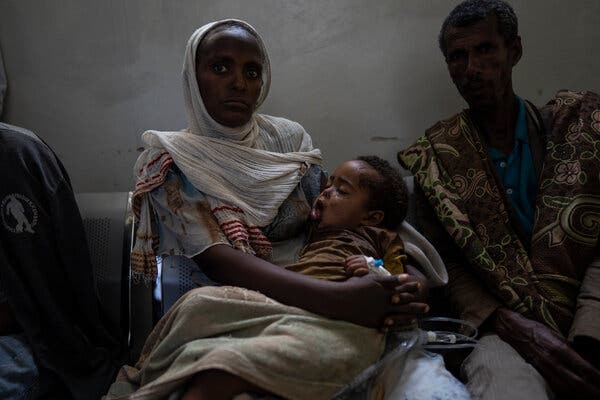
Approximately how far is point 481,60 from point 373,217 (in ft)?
2.26

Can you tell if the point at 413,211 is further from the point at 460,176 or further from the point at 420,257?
the point at 420,257

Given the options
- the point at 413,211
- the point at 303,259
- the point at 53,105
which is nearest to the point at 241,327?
the point at 303,259

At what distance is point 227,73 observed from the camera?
1.41 m

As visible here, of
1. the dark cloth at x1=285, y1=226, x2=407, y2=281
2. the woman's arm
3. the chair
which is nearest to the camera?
the woman's arm

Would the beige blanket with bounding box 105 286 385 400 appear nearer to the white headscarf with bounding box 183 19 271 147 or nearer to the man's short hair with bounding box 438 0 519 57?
the white headscarf with bounding box 183 19 271 147

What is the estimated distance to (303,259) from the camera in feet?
4.24

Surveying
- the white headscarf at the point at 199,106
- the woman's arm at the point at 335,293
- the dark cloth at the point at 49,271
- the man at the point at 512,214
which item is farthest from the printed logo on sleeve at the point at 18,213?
the man at the point at 512,214

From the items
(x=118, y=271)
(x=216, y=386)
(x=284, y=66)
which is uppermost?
(x=284, y=66)

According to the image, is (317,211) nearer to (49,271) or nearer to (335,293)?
(335,293)

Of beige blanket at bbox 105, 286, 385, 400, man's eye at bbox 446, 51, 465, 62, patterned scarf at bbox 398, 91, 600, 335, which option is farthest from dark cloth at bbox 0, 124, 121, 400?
man's eye at bbox 446, 51, 465, 62

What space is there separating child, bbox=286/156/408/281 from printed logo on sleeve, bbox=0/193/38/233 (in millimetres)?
731

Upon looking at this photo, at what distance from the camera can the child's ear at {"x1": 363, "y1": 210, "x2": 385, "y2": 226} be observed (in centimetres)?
137

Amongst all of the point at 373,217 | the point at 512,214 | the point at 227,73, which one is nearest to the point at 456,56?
the point at 512,214

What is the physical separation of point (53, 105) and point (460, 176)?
1669 mm
